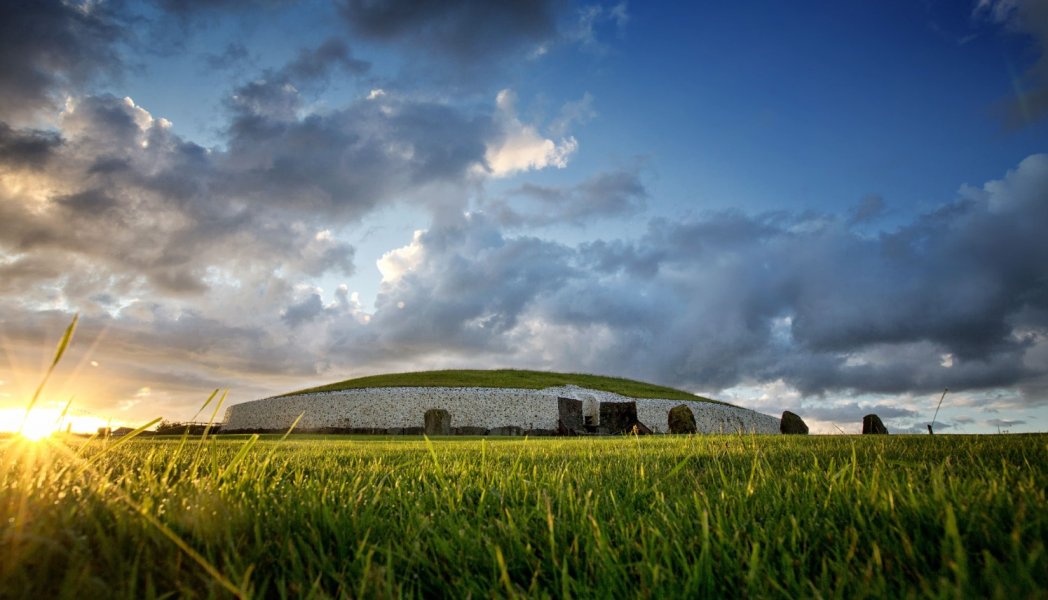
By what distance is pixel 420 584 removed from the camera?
1.52m

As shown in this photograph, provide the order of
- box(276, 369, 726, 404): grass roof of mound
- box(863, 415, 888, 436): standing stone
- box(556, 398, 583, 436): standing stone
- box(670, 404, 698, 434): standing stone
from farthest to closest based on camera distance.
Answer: box(276, 369, 726, 404): grass roof of mound → box(556, 398, 583, 436): standing stone → box(670, 404, 698, 434): standing stone → box(863, 415, 888, 436): standing stone

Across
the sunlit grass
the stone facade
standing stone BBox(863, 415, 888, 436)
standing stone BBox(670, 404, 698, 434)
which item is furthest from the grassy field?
the stone facade

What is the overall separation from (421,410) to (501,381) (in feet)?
32.5

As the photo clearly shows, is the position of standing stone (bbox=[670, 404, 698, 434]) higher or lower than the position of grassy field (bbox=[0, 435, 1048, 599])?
higher

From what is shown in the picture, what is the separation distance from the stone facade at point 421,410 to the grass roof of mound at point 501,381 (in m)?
3.78

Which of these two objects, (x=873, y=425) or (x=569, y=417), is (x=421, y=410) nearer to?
(x=569, y=417)

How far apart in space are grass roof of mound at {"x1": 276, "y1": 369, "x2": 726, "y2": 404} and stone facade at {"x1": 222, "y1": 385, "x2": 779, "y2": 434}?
3.78m

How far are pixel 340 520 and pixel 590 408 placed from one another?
71.2ft

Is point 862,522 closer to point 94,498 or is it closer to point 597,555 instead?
point 597,555

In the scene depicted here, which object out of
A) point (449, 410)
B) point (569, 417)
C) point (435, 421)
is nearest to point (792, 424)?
point (569, 417)

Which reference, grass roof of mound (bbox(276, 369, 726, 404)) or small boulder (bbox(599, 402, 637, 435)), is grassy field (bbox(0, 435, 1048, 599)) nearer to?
small boulder (bbox(599, 402, 637, 435))

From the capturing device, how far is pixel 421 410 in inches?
1127

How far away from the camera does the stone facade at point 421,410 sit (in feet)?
→ 92.3

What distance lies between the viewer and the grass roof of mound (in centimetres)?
3612
